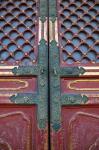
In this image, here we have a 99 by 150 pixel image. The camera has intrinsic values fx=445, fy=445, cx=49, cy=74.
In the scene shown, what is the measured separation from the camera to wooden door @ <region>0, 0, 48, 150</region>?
3.25 meters

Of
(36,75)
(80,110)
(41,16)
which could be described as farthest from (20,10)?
(80,110)

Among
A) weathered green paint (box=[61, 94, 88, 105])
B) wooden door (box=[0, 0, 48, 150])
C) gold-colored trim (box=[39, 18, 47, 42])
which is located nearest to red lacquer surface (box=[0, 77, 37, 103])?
wooden door (box=[0, 0, 48, 150])

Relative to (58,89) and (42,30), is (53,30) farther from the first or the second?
(58,89)

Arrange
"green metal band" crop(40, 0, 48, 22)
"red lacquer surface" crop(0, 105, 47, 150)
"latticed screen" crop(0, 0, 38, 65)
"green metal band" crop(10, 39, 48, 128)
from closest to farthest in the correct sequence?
1. "red lacquer surface" crop(0, 105, 47, 150)
2. "green metal band" crop(10, 39, 48, 128)
3. "latticed screen" crop(0, 0, 38, 65)
4. "green metal band" crop(40, 0, 48, 22)

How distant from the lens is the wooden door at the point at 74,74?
10.7 ft

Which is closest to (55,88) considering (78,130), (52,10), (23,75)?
(23,75)

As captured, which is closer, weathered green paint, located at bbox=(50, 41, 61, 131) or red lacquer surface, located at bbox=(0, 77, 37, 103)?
weathered green paint, located at bbox=(50, 41, 61, 131)

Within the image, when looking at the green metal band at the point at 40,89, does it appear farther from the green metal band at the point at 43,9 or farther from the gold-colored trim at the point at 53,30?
the green metal band at the point at 43,9

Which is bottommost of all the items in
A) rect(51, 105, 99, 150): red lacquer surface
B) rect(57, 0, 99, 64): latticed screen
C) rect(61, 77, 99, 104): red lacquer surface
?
rect(51, 105, 99, 150): red lacquer surface

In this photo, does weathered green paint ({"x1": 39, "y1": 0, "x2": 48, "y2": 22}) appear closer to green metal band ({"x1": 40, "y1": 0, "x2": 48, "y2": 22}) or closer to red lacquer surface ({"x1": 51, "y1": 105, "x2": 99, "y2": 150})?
green metal band ({"x1": 40, "y1": 0, "x2": 48, "y2": 22})

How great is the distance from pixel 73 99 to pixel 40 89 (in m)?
0.27

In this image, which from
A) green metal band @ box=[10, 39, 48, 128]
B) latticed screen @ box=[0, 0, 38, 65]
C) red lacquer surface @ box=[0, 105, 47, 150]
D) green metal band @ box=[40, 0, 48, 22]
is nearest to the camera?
red lacquer surface @ box=[0, 105, 47, 150]

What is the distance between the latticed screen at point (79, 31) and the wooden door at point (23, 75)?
0.52 ft

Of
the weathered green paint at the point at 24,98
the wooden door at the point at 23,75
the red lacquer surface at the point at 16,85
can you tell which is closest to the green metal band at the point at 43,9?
the wooden door at the point at 23,75
